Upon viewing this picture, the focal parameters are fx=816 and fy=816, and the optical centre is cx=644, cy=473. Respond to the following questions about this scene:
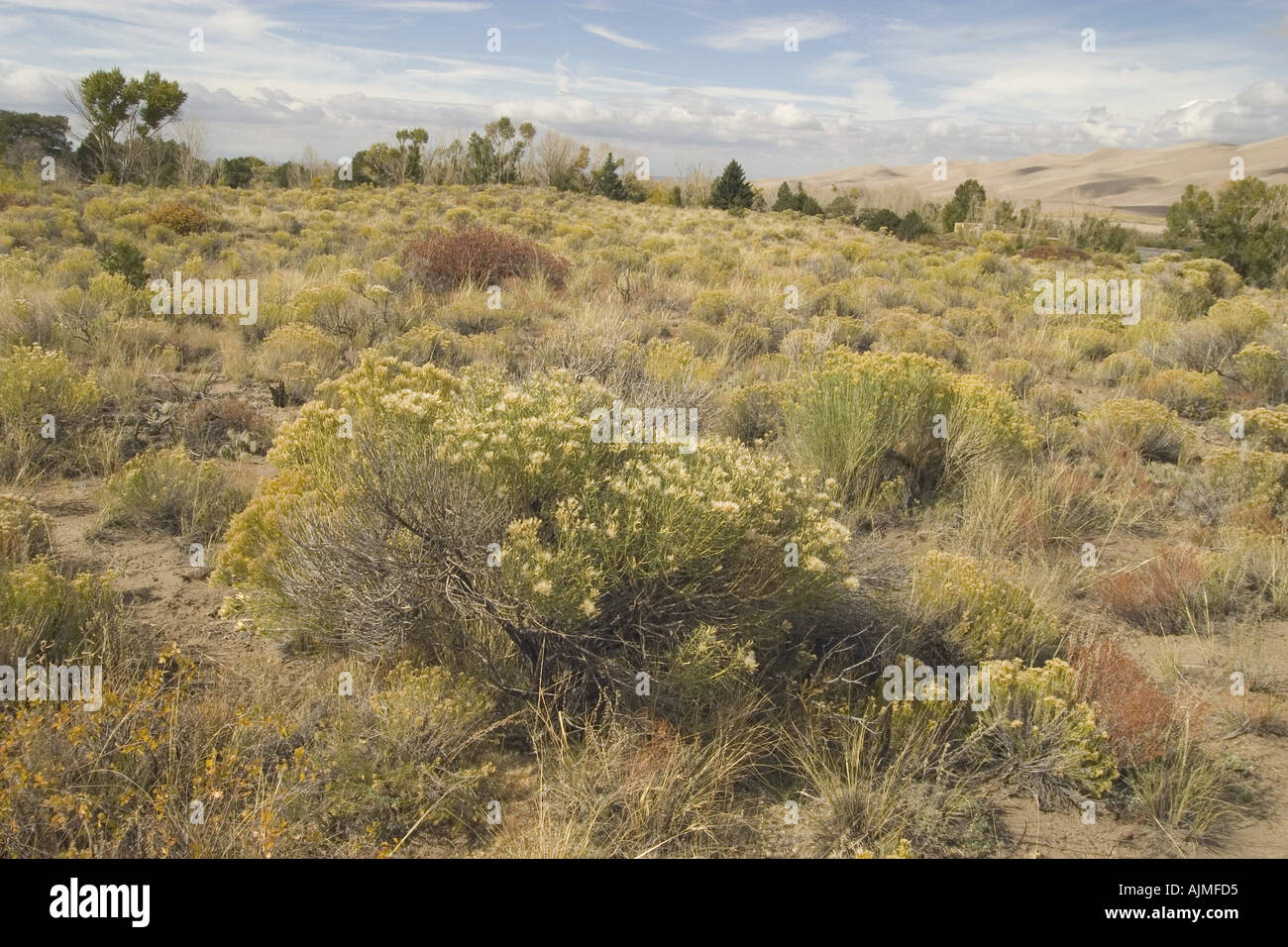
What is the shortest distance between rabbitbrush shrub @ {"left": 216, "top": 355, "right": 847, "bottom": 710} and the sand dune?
281 feet

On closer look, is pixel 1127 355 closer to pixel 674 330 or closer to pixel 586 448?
pixel 674 330

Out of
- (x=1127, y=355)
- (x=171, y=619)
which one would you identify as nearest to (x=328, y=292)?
(x=171, y=619)

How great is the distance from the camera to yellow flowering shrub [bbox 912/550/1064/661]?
4.20m

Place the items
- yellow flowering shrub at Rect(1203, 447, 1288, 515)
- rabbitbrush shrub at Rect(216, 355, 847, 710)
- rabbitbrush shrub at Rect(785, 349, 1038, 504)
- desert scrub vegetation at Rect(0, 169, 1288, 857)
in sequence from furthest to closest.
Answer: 1. yellow flowering shrub at Rect(1203, 447, 1288, 515)
2. rabbitbrush shrub at Rect(785, 349, 1038, 504)
3. rabbitbrush shrub at Rect(216, 355, 847, 710)
4. desert scrub vegetation at Rect(0, 169, 1288, 857)

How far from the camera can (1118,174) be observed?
126500 mm

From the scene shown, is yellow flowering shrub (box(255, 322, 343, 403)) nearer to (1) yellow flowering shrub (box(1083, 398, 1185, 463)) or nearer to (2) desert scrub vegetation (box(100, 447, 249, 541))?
(2) desert scrub vegetation (box(100, 447, 249, 541))

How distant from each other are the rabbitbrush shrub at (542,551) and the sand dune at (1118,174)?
85.6 meters

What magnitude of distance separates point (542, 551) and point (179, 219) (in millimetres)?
15993

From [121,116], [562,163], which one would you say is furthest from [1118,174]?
[121,116]

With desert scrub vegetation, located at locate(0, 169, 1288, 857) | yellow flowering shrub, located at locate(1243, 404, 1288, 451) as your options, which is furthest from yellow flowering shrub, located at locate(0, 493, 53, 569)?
yellow flowering shrub, located at locate(1243, 404, 1288, 451)

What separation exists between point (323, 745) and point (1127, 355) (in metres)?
10.3

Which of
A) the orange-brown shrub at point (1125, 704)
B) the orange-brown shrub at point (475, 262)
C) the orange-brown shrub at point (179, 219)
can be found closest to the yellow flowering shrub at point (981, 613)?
the orange-brown shrub at point (1125, 704)

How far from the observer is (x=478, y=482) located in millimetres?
3602
